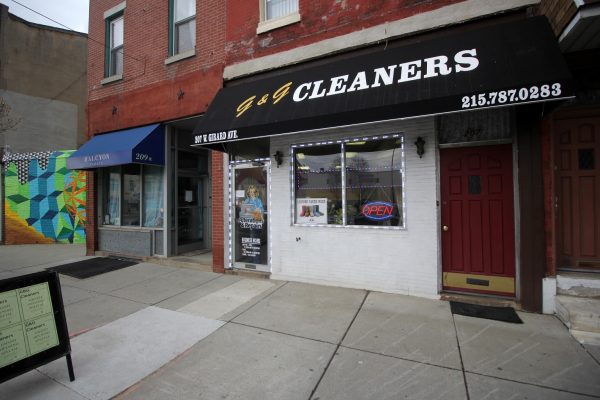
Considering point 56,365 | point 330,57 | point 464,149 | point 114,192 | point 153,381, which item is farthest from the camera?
point 114,192

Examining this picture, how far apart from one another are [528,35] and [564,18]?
1.37 ft

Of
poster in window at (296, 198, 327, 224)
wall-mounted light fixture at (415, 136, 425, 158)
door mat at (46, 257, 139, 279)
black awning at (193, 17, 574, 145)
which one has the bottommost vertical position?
door mat at (46, 257, 139, 279)

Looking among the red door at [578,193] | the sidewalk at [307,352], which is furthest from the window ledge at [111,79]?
the red door at [578,193]

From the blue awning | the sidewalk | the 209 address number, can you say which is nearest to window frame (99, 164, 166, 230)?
the blue awning

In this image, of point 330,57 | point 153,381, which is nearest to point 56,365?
point 153,381

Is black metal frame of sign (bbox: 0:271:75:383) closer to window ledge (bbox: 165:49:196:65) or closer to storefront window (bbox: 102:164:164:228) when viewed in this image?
storefront window (bbox: 102:164:164:228)

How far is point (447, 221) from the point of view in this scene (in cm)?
511

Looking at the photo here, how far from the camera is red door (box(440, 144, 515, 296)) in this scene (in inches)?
187

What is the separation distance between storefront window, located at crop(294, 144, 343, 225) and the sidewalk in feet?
4.80

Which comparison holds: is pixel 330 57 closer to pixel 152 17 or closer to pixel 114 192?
pixel 152 17

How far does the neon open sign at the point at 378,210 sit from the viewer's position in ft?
17.7

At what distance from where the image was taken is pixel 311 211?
6.09 m

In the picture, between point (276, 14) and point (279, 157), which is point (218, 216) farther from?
point (276, 14)

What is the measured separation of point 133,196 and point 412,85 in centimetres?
809
